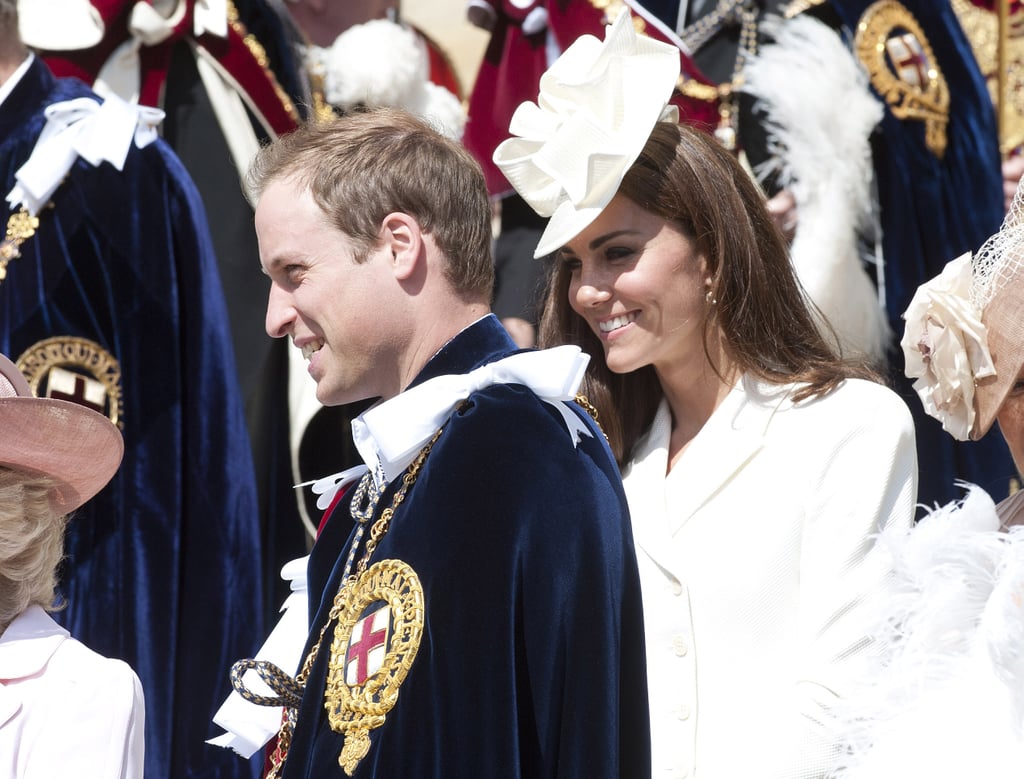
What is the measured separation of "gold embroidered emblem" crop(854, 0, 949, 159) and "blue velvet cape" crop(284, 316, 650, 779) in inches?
87.6

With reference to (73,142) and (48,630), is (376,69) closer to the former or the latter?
(73,142)

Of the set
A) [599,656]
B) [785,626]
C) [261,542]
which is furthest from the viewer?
[261,542]

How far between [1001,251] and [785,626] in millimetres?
653

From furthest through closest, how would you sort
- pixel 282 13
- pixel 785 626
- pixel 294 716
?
pixel 282 13
pixel 785 626
pixel 294 716

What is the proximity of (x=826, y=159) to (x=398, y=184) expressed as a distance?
1.80 meters

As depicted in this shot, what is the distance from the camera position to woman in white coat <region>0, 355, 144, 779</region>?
2174mm

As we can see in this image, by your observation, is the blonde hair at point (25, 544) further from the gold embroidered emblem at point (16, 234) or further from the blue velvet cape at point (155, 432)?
the gold embroidered emblem at point (16, 234)

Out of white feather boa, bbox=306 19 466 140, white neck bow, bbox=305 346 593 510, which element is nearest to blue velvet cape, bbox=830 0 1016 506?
white feather boa, bbox=306 19 466 140

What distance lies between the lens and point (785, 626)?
8.18ft

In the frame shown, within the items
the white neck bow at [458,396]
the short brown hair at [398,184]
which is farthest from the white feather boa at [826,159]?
the white neck bow at [458,396]

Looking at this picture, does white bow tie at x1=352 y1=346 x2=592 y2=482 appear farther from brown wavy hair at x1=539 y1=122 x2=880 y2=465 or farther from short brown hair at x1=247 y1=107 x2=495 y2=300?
brown wavy hair at x1=539 y1=122 x2=880 y2=465

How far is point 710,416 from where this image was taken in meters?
2.75

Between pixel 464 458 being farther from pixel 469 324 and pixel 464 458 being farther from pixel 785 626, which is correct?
pixel 785 626

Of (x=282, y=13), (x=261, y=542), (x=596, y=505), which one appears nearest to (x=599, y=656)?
(x=596, y=505)
